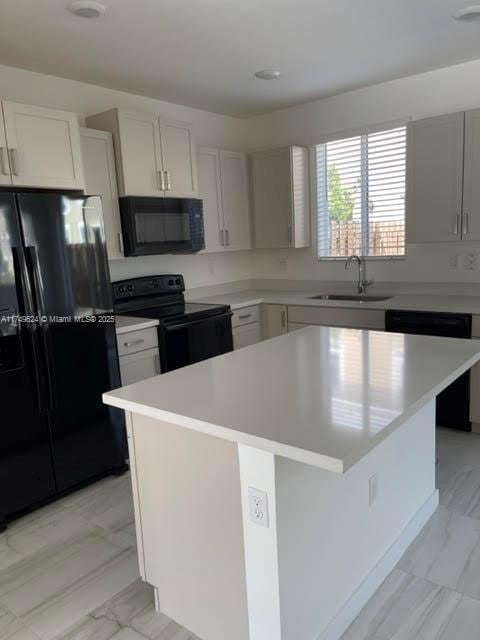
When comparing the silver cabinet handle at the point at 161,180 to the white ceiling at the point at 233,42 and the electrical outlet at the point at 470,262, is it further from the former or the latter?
the electrical outlet at the point at 470,262

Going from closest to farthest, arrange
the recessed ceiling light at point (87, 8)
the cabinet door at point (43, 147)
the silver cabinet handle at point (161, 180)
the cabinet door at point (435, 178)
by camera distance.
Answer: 1. the recessed ceiling light at point (87, 8)
2. the cabinet door at point (43, 147)
3. the cabinet door at point (435, 178)
4. the silver cabinet handle at point (161, 180)

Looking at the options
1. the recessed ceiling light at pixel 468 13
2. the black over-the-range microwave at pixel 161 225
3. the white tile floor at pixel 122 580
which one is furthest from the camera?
the black over-the-range microwave at pixel 161 225

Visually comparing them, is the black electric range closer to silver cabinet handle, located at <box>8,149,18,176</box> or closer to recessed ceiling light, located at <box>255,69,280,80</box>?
silver cabinet handle, located at <box>8,149,18,176</box>

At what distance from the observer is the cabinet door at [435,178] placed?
326 centimetres

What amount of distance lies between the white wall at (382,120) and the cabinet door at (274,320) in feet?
2.14

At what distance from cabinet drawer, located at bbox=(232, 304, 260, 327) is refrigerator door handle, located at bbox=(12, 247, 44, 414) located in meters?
1.74

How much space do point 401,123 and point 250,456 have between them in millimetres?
3367

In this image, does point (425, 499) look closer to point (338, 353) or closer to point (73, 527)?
point (338, 353)

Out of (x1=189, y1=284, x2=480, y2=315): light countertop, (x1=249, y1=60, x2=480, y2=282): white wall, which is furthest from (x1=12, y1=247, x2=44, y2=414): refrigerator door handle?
(x1=249, y1=60, x2=480, y2=282): white wall

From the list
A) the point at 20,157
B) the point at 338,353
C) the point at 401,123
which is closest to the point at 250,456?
the point at 338,353

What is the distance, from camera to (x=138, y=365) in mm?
3174

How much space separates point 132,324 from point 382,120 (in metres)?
2.60

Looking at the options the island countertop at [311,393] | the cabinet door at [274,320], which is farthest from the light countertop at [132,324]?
the cabinet door at [274,320]

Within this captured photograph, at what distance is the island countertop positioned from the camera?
4.11 feet
